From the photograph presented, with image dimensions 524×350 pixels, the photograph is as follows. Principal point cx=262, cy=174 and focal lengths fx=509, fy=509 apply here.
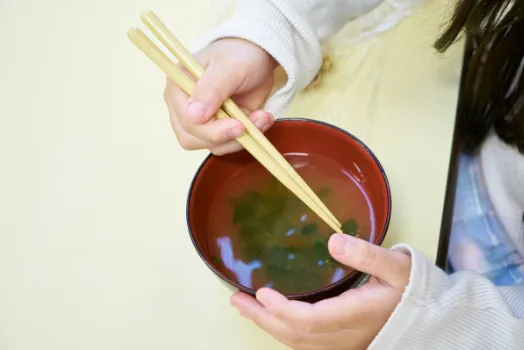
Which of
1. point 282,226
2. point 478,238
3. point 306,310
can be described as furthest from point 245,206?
point 478,238

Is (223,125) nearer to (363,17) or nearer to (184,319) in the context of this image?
(184,319)

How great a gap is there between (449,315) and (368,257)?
0.36 ft

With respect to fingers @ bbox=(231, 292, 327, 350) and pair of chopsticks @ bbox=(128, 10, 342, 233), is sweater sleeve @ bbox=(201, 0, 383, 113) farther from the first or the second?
fingers @ bbox=(231, 292, 327, 350)

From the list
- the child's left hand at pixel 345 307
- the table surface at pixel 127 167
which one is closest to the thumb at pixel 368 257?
the child's left hand at pixel 345 307

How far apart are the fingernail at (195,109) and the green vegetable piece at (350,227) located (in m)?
0.20

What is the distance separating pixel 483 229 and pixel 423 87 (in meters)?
0.22

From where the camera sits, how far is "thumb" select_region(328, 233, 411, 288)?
46 cm

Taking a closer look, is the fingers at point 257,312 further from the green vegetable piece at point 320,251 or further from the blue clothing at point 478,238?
the blue clothing at point 478,238

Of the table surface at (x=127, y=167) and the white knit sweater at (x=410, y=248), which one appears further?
the table surface at (x=127, y=167)

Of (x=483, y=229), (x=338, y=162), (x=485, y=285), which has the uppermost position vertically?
(x=338, y=162)

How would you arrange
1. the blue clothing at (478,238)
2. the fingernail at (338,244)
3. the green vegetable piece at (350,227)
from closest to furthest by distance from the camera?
1. the fingernail at (338,244)
2. the green vegetable piece at (350,227)
3. the blue clothing at (478,238)

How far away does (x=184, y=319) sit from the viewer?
0.59 m

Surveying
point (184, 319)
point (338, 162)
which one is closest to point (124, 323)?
point (184, 319)

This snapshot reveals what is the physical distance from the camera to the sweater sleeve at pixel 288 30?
600mm
